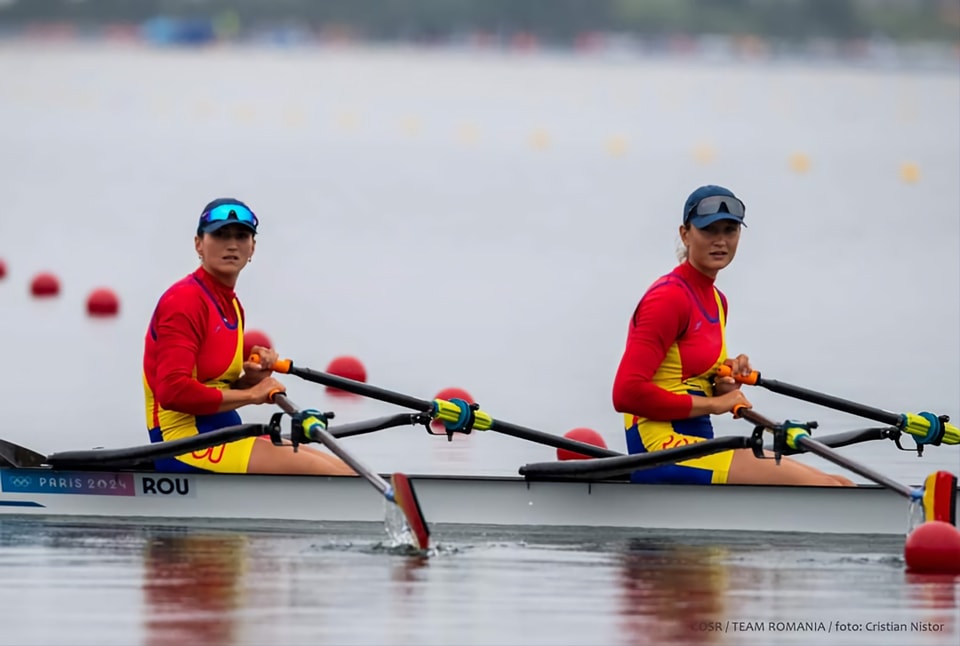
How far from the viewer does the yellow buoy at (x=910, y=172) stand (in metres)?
40.2

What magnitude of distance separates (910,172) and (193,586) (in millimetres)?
34395

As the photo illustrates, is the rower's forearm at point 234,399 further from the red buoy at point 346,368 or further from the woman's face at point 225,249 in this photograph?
the red buoy at point 346,368

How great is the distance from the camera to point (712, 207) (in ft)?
32.2

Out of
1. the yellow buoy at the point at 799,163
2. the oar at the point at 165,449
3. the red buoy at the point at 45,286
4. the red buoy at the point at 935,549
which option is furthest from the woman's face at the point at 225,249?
the yellow buoy at the point at 799,163

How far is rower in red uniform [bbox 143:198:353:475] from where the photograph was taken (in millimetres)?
9914

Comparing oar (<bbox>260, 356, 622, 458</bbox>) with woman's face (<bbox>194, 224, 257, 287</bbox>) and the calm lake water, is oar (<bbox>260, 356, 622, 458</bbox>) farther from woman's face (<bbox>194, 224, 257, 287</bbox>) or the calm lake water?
the calm lake water

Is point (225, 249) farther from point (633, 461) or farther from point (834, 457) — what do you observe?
point (834, 457)

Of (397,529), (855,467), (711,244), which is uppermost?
(711,244)

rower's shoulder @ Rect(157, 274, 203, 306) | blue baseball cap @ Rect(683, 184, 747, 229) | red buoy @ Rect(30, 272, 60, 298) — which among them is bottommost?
rower's shoulder @ Rect(157, 274, 203, 306)

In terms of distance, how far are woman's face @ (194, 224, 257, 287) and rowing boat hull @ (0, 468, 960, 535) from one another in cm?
100

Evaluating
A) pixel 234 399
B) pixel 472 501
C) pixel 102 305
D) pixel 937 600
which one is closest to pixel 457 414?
pixel 472 501

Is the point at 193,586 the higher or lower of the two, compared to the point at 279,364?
lower

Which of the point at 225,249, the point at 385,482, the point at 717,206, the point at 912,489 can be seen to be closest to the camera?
the point at 912,489

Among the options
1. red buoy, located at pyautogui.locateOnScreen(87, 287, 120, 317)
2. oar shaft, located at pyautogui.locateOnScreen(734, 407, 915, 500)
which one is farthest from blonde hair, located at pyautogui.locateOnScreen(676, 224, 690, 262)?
red buoy, located at pyautogui.locateOnScreen(87, 287, 120, 317)
